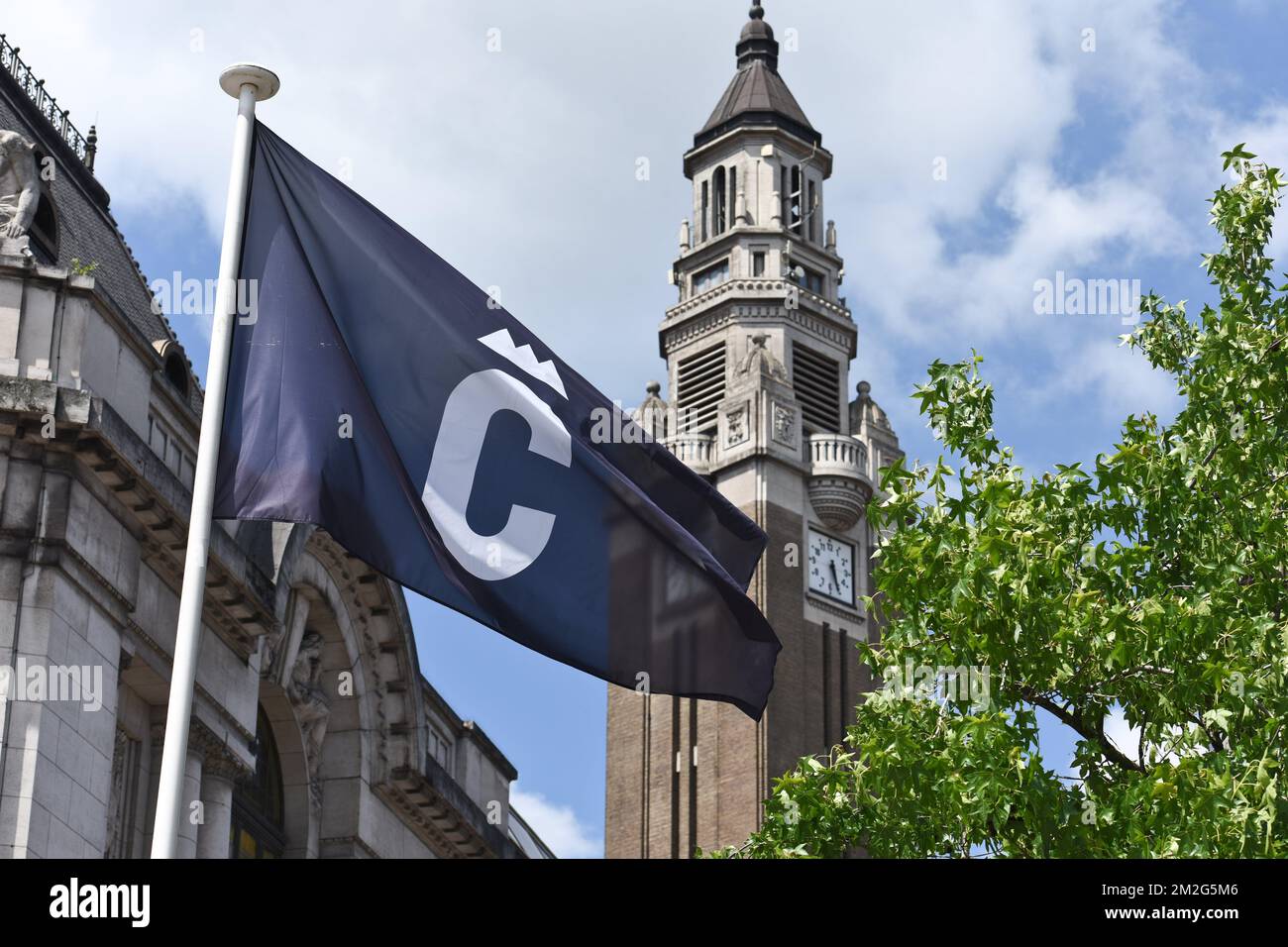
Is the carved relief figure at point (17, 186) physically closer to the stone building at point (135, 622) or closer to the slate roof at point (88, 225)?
the stone building at point (135, 622)

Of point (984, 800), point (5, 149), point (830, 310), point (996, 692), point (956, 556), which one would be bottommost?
point (984, 800)

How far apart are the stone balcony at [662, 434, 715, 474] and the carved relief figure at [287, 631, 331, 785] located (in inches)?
2426

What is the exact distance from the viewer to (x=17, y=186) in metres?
20.5

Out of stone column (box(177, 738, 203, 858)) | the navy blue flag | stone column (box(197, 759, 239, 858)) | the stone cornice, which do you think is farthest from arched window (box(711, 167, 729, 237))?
the navy blue flag

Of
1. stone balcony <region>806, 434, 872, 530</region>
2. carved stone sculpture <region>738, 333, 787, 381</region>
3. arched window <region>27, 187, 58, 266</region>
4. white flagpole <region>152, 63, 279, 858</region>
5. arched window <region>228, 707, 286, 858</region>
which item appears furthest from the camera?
carved stone sculpture <region>738, 333, 787, 381</region>

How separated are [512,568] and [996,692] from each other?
732 centimetres

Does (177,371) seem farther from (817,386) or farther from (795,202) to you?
(795,202)

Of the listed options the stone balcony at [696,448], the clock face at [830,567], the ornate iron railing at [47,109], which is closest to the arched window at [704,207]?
the stone balcony at [696,448]

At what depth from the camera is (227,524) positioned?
21328 millimetres

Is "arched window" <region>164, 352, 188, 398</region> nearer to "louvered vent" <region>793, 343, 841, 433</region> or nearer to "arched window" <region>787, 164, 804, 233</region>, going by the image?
"louvered vent" <region>793, 343, 841, 433</region>

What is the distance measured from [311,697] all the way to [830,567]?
63.7 metres

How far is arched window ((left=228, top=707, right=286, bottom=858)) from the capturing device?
22.4 m
